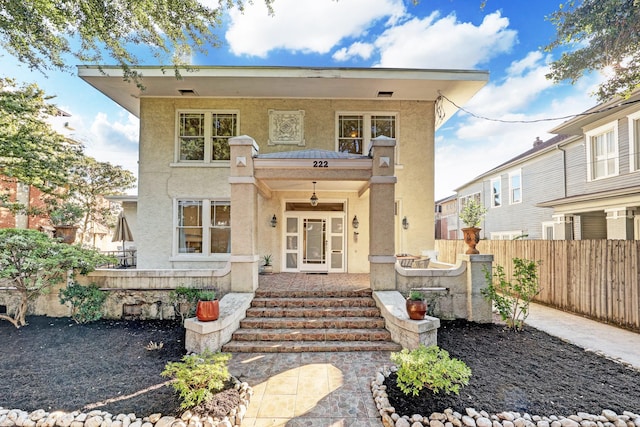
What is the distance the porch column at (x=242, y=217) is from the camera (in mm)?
7117

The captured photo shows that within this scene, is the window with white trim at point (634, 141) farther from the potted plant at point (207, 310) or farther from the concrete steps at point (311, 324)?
the potted plant at point (207, 310)

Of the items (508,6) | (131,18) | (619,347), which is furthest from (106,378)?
(508,6)

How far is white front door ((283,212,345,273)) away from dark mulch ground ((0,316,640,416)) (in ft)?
15.8

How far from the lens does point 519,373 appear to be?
14.9 ft

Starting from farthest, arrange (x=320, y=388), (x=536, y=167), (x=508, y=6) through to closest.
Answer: (x=536, y=167) → (x=508, y=6) → (x=320, y=388)

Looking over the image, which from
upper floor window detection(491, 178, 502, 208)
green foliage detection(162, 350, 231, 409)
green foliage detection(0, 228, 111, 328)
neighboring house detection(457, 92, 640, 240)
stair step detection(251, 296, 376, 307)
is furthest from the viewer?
upper floor window detection(491, 178, 502, 208)

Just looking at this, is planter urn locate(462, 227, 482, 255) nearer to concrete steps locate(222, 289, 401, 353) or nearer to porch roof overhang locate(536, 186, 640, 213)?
concrete steps locate(222, 289, 401, 353)

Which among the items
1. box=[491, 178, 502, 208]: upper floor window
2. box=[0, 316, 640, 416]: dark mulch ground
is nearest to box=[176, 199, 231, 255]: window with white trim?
box=[0, 316, 640, 416]: dark mulch ground

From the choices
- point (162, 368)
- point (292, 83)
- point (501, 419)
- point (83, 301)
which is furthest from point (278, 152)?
point (501, 419)

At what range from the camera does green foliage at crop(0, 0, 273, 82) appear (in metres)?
5.92

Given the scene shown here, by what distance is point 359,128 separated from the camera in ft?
34.3

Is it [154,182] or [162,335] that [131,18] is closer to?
[154,182]

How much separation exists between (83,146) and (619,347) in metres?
23.2

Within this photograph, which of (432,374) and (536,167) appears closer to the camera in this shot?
(432,374)
